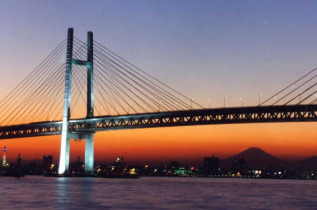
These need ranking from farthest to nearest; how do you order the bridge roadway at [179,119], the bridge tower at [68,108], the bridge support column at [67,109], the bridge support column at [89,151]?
the bridge support column at [89,151], the bridge tower at [68,108], the bridge support column at [67,109], the bridge roadway at [179,119]

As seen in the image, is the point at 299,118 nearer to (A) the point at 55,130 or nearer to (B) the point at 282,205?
(B) the point at 282,205

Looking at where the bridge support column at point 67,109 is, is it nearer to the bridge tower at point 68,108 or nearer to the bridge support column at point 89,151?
the bridge tower at point 68,108

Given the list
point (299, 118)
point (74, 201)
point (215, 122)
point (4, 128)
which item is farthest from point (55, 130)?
point (74, 201)

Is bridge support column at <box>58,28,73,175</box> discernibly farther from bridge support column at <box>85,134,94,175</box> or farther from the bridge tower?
bridge support column at <box>85,134,94,175</box>

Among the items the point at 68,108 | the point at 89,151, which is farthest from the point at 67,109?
the point at 89,151

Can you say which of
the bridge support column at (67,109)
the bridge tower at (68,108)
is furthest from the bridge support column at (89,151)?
the bridge support column at (67,109)

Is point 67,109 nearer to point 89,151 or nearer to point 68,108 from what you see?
point 68,108

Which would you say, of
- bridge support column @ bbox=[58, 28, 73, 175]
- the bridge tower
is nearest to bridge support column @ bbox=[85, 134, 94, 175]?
the bridge tower

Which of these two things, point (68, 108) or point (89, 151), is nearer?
point (68, 108)

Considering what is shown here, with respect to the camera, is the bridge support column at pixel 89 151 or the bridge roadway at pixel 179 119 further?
the bridge support column at pixel 89 151
